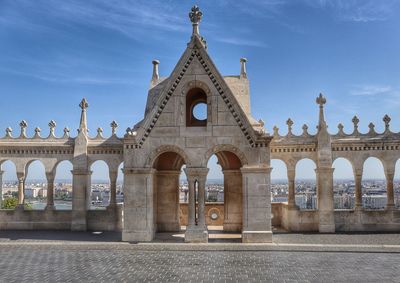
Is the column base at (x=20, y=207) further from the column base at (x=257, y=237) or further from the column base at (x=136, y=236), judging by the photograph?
the column base at (x=257, y=237)

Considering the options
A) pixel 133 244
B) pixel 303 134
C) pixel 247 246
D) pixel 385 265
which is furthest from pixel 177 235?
pixel 385 265

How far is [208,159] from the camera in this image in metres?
22.5

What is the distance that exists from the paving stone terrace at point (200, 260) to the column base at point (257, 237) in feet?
1.75

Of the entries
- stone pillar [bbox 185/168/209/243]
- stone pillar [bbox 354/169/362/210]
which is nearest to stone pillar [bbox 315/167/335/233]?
stone pillar [bbox 354/169/362/210]

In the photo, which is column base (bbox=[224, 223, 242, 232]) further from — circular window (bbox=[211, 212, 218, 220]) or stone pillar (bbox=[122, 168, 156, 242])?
stone pillar (bbox=[122, 168, 156, 242])

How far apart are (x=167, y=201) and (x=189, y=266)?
9.99 metres

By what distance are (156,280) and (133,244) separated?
286 inches

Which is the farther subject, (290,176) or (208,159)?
(290,176)

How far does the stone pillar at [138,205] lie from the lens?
73.0 feet

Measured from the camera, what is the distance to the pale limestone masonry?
877 inches

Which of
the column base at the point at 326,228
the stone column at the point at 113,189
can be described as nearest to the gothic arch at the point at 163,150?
the stone column at the point at 113,189

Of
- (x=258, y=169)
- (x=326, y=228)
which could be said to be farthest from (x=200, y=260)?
(x=326, y=228)

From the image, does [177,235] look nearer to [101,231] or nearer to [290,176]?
[101,231]

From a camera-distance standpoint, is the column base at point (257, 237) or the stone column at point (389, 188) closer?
the column base at point (257, 237)
